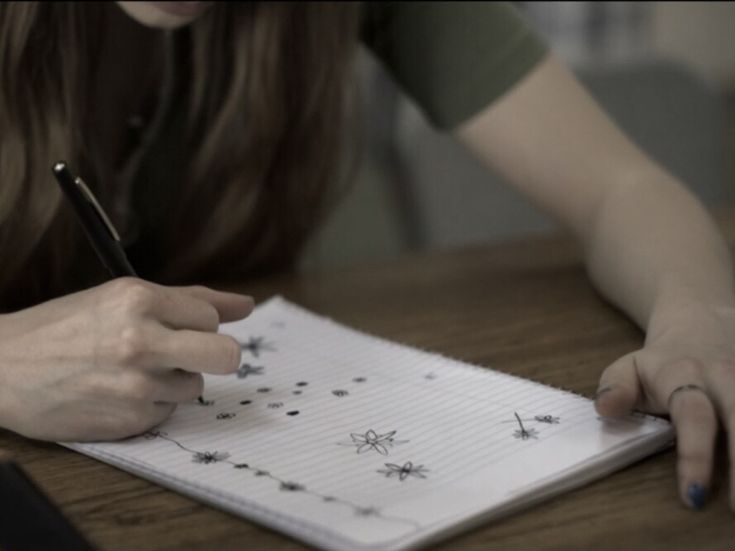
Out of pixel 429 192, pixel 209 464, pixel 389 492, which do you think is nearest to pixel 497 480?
pixel 389 492

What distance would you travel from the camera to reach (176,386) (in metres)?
0.63

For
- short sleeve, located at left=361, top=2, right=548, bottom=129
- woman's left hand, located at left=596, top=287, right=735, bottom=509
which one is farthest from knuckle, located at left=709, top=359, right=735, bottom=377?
short sleeve, located at left=361, top=2, right=548, bottom=129

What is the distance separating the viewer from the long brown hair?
952 mm

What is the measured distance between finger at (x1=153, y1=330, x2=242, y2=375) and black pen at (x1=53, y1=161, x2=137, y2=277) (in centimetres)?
14

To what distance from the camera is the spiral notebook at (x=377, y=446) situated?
1.74ft

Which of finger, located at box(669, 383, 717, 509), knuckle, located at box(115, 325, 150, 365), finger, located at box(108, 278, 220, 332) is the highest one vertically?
finger, located at box(108, 278, 220, 332)

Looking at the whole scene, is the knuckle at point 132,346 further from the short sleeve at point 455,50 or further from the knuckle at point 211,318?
the short sleeve at point 455,50

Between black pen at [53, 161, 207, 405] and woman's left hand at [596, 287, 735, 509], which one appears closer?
woman's left hand at [596, 287, 735, 509]

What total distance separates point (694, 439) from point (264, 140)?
659 millimetres

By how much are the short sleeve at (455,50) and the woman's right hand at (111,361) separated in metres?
0.54

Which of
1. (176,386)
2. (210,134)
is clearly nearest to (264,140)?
(210,134)

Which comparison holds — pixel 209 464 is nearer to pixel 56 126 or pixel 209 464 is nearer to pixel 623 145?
pixel 56 126

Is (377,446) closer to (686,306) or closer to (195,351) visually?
(195,351)

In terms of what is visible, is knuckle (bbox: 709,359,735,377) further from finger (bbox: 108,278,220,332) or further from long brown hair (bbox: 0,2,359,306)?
long brown hair (bbox: 0,2,359,306)
